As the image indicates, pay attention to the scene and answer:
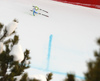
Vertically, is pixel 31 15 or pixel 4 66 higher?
pixel 31 15

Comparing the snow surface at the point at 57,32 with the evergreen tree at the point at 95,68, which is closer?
the evergreen tree at the point at 95,68

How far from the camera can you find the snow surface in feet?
8.44

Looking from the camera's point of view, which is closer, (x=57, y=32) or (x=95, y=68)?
(x=95, y=68)

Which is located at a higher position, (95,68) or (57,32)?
(57,32)

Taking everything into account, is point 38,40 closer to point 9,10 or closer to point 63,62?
point 63,62

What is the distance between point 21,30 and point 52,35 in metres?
0.52

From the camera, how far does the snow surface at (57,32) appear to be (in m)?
2.57

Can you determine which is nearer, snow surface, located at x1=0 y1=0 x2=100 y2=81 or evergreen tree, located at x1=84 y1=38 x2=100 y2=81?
evergreen tree, located at x1=84 y1=38 x2=100 y2=81

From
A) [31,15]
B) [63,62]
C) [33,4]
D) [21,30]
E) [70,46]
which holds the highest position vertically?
[33,4]

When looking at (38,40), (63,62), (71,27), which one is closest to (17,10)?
(38,40)

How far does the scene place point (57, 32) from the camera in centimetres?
278

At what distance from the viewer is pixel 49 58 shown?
2.61 m

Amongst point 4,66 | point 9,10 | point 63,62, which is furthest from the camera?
point 9,10

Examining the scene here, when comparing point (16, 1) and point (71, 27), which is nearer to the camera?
point (71, 27)
